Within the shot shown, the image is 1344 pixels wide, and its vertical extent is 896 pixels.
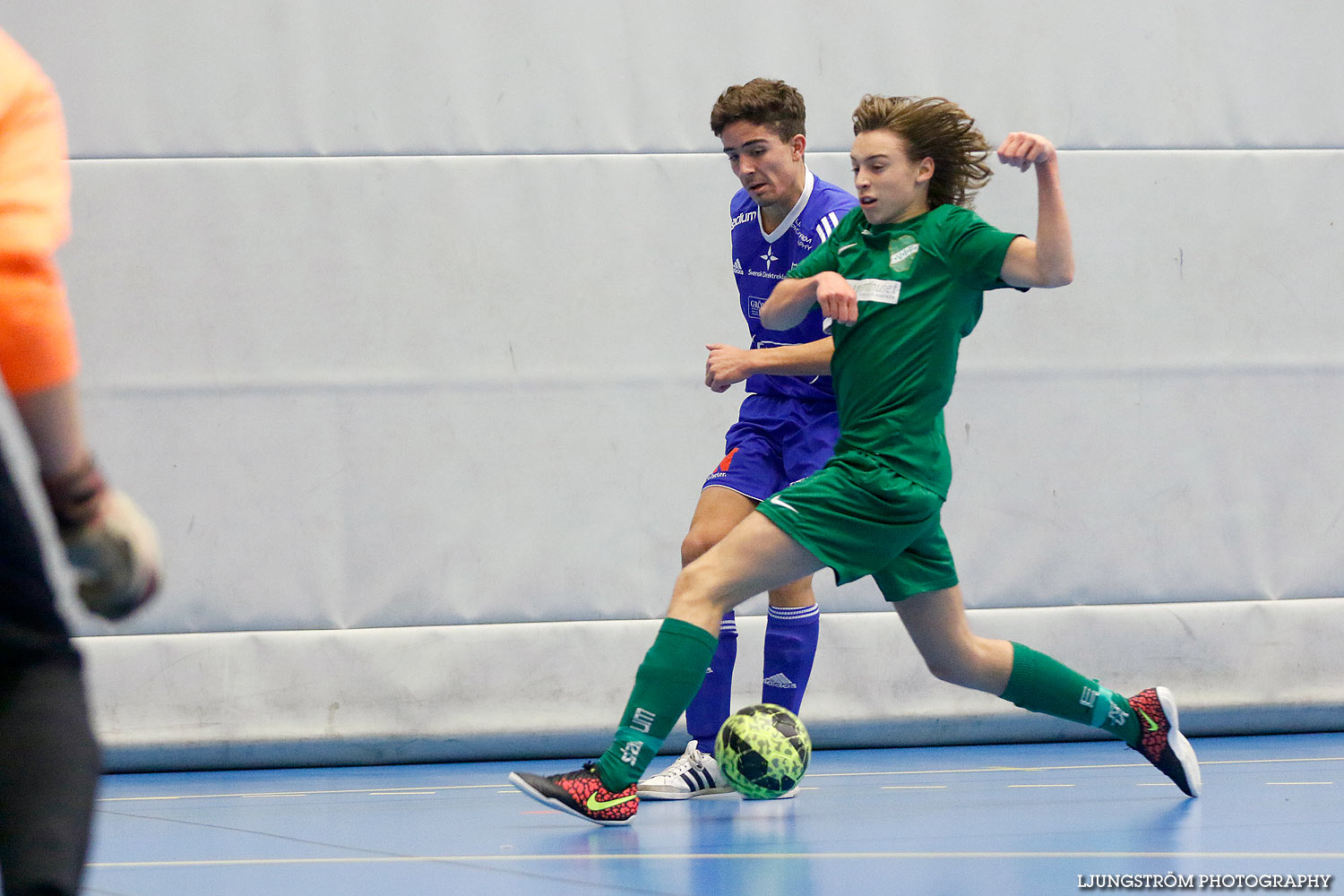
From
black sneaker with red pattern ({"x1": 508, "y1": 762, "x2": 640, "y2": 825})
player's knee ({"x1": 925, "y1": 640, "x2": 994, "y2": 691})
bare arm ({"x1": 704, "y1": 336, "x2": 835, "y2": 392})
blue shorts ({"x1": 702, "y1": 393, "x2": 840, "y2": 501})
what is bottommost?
black sneaker with red pattern ({"x1": 508, "y1": 762, "x2": 640, "y2": 825})

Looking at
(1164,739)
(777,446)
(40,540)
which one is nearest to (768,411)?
(777,446)

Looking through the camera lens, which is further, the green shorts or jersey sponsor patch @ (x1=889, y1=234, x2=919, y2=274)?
jersey sponsor patch @ (x1=889, y1=234, x2=919, y2=274)

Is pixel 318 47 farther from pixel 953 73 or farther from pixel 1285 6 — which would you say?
pixel 1285 6

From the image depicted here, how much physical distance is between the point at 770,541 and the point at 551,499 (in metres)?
1.99

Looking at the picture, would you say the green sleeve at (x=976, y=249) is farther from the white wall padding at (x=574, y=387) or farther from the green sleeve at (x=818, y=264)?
the white wall padding at (x=574, y=387)

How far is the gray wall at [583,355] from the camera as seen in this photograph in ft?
16.2

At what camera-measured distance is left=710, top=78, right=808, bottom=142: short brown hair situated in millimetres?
3955

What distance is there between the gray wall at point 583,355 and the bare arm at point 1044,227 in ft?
6.72

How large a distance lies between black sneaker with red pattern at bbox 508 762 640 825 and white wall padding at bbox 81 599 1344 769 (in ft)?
5.42

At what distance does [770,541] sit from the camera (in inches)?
127

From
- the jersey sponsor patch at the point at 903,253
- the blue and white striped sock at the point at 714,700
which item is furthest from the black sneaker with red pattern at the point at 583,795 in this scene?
the jersey sponsor patch at the point at 903,253

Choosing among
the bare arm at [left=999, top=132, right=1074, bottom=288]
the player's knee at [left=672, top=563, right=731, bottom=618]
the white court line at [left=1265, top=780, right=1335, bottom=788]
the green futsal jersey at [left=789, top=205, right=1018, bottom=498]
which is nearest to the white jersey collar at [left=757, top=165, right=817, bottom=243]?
the green futsal jersey at [left=789, top=205, right=1018, bottom=498]

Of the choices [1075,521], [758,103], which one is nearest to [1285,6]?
[1075,521]

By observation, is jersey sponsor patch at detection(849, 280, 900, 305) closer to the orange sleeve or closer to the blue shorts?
the blue shorts
